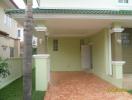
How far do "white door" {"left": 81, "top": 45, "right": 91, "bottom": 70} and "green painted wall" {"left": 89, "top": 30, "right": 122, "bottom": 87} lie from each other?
4.16 ft

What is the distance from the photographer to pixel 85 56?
20578 millimetres

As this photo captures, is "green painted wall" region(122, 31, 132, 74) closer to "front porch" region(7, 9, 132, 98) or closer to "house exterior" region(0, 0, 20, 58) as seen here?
"front porch" region(7, 9, 132, 98)

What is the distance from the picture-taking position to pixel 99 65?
55.0 feet

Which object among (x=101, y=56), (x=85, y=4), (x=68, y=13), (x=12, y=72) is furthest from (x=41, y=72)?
Result: (x=101, y=56)

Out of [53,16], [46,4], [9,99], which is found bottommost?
[9,99]

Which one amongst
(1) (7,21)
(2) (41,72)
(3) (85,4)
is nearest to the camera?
(2) (41,72)

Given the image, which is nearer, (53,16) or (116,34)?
(53,16)

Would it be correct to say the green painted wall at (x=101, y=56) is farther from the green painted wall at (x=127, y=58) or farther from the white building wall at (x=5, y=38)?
the white building wall at (x=5, y=38)

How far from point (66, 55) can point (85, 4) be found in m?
7.51

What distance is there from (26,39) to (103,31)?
970 cm

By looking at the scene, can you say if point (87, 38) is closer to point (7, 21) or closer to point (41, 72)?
point (7, 21)

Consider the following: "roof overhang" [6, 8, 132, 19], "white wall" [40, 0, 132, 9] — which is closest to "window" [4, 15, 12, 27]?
"white wall" [40, 0, 132, 9]

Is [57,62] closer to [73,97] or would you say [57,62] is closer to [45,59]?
[45,59]

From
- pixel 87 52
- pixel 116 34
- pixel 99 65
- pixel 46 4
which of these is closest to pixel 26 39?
pixel 116 34
